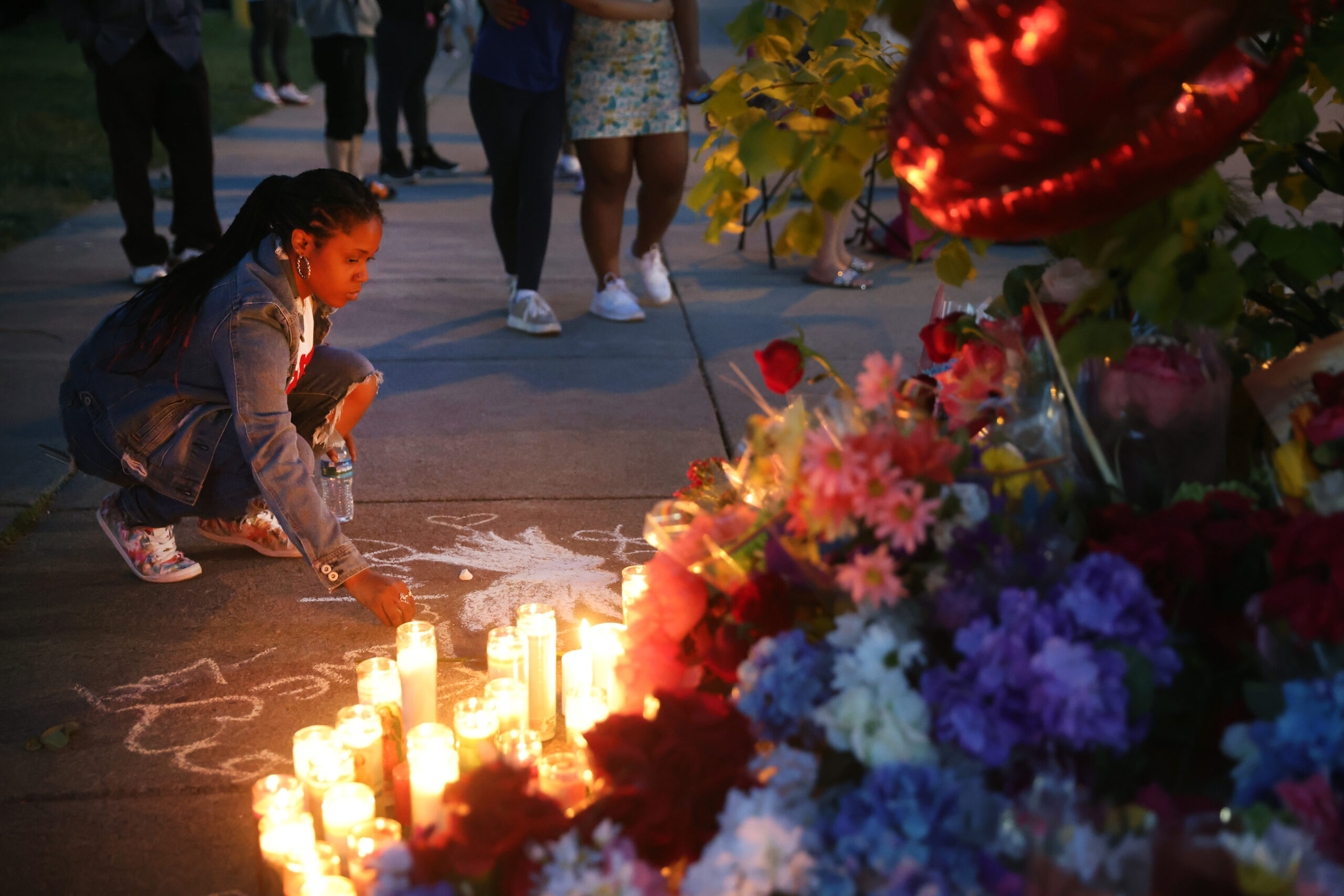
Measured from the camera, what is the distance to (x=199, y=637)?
2.67m

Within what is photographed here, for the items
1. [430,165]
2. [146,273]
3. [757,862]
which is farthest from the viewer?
[430,165]

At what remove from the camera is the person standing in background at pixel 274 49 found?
1230 centimetres

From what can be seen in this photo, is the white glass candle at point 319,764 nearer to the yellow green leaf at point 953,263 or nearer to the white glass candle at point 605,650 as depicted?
the white glass candle at point 605,650

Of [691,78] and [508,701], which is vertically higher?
[691,78]

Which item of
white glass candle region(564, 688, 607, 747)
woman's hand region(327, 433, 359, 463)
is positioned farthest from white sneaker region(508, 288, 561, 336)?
white glass candle region(564, 688, 607, 747)

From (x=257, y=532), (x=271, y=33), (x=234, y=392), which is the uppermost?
(x=234, y=392)

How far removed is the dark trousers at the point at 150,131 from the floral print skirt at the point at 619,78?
1762 mm

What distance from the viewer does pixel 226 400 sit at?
9.52 feet

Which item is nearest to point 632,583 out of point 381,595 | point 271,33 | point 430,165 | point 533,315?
point 381,595

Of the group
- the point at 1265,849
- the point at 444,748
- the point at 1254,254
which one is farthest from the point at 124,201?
the point at 1265,849

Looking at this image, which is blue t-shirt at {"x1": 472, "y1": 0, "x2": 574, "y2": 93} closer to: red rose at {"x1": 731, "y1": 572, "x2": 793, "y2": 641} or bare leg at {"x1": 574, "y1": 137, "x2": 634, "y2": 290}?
bare leg at {"x1": 574, "y1": 137, "x2": 634, "y2": 290}

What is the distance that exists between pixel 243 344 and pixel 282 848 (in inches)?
50.1

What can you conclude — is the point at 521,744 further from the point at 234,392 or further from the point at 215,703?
the point at 234,392

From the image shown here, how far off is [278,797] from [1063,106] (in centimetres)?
148
